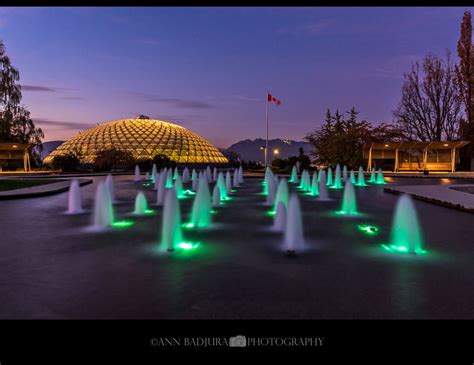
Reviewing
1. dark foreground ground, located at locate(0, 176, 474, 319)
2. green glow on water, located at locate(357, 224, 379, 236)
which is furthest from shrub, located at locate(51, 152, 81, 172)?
green glow on water, located at locate(357, 224, 379, 236)

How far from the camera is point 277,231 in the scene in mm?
7664

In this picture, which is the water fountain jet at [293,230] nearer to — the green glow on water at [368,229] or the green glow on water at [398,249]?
the green glow on water at [398,249]

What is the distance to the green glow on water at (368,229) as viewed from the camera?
294 inches

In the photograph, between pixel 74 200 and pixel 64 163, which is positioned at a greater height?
pixel 64 163

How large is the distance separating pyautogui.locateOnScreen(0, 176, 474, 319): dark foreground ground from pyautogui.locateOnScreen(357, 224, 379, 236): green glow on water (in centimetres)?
20

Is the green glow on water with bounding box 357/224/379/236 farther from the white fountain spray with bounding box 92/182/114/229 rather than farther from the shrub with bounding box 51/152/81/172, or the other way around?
the shrub with bounding box 51/152/81/172

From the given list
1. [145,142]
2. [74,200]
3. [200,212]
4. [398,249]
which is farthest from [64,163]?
[398,249]

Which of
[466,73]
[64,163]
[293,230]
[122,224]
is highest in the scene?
[466,73]

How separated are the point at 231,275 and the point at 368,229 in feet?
14.7

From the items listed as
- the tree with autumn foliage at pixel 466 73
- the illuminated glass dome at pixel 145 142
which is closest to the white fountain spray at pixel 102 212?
the tree with autumn foliage at pixel 466 73

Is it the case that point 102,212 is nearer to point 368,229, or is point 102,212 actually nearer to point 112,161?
point 368,229

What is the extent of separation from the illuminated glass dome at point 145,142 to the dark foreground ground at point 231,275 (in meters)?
52.1

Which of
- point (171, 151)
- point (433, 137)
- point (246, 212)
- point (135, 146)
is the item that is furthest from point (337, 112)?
point (246, 212)

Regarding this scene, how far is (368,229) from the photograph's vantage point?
25.9ft
